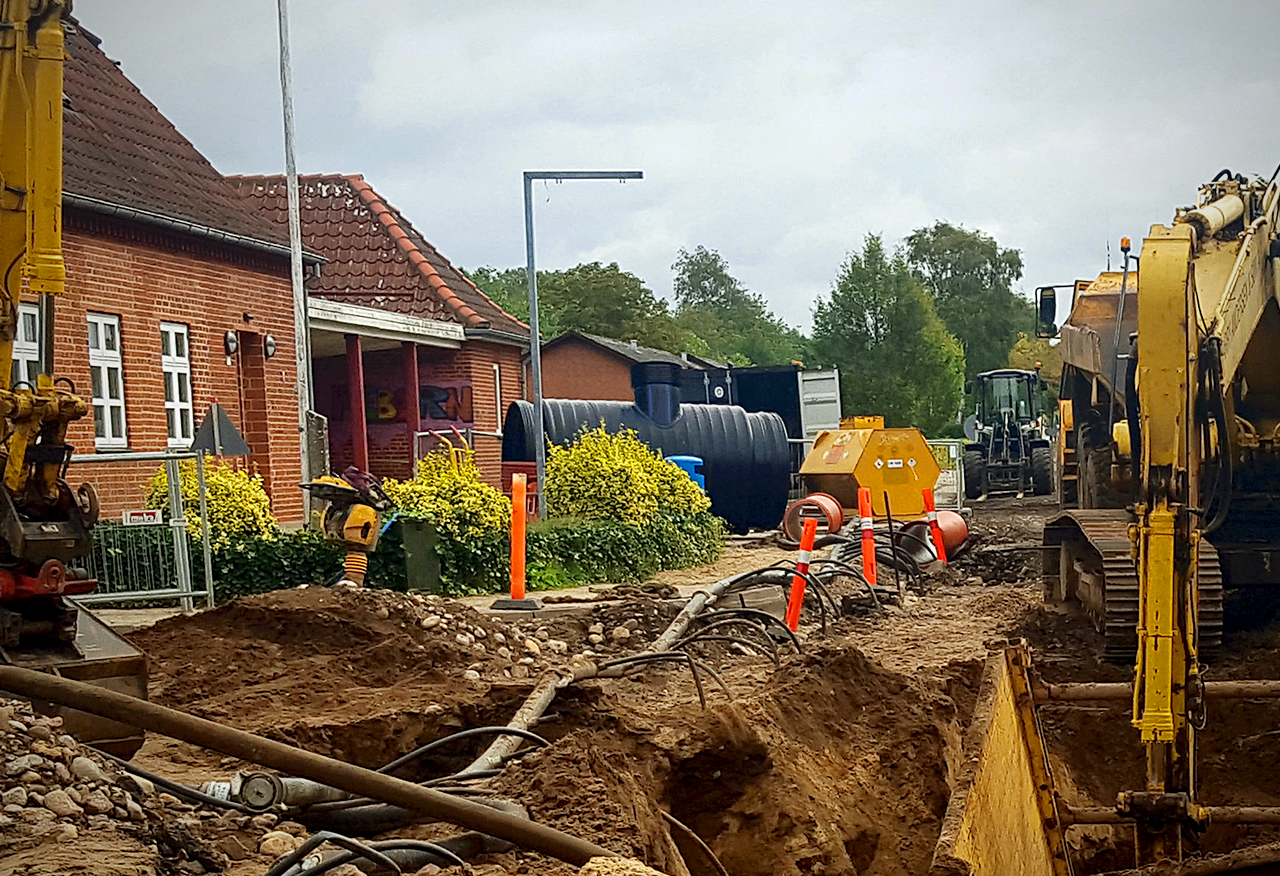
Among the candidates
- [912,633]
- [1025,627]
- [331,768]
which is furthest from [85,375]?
[331,768]

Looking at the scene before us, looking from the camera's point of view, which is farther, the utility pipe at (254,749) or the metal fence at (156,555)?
the metal fence at (156,555)

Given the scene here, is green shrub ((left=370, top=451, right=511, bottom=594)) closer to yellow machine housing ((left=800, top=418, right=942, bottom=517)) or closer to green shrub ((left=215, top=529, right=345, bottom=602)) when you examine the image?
green shrub ((left=215, top=529, right=345, bottom=602))

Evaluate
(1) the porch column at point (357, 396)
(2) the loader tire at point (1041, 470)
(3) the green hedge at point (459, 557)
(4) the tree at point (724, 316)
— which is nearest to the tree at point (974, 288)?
(4) the tree at point (724, 316)

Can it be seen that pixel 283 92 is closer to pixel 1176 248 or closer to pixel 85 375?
pixel 85 375

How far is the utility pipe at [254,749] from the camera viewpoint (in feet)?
12.8

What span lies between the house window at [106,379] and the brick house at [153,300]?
0.05 feet

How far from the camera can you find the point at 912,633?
11664 mm

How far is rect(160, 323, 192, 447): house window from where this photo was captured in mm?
17266

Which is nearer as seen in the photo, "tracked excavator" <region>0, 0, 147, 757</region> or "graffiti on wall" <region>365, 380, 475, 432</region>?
"tracked excavator" <region>0, 0, 147, 757</region>

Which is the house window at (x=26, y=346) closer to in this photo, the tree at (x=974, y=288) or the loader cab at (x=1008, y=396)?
the loader cab at (x=1008, y=396)

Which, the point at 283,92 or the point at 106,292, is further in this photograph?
the point at 283,92

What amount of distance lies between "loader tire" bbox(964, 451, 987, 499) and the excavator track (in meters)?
20.9

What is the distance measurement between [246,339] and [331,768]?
631 inches

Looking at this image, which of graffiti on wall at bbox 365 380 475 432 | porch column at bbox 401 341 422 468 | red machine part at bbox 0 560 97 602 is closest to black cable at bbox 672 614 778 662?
red machine part at bbox 0 560 97 602
